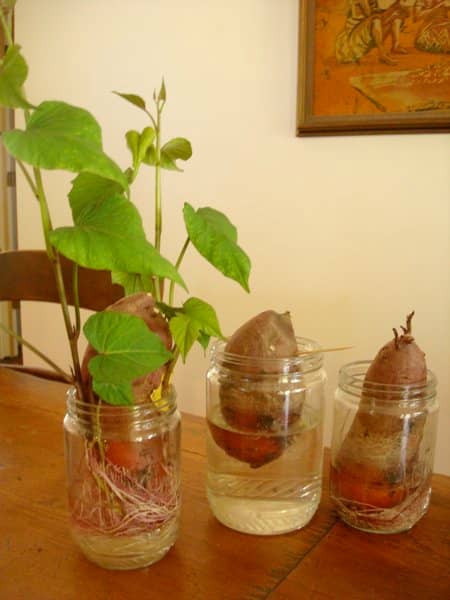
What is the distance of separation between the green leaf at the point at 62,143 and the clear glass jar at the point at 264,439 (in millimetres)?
227

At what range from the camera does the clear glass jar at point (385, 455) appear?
1.77 ft

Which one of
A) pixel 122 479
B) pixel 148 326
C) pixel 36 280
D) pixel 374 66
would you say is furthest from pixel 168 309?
pixel 374 66

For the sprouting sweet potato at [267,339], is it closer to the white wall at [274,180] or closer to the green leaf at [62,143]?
the green leaf at [62,143]

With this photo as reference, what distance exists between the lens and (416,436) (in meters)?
0.55

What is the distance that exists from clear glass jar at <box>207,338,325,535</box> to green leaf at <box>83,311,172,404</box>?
12 cm

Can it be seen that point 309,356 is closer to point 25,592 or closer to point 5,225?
point 25,592

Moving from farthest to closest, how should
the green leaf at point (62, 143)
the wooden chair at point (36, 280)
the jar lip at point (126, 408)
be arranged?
1. the wooden chair at point (36, 280)
2. the jar lip at point (126, 408)
3. the green leaf at point (62, 143)

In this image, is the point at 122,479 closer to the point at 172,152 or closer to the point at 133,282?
the point at 133,282

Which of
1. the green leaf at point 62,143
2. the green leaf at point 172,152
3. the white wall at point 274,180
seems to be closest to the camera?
the green leaf at point 62,143

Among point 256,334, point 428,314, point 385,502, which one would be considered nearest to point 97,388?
point 256,334

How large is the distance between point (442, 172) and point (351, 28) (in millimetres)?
392

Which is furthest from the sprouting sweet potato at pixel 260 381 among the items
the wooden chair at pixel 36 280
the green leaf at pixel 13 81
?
the wooden chair at pixel 36 280

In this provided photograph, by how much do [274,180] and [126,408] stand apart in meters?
1.20

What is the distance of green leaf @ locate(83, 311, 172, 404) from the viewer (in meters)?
0.43
